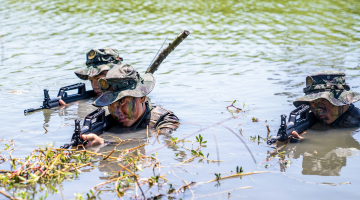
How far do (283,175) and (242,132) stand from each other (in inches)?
77.1

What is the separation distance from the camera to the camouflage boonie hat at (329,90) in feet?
22.8

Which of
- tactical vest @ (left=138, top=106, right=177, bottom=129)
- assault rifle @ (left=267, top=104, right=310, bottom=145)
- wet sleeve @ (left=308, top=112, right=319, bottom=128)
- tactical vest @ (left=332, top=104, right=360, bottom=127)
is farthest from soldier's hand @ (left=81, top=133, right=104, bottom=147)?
tactical vest @ (left=332, top=104, right=360, bottom=127)

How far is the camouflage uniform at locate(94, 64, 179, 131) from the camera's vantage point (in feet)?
21.2

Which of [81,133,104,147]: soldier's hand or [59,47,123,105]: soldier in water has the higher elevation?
[59,47,123,105]: soldier in water

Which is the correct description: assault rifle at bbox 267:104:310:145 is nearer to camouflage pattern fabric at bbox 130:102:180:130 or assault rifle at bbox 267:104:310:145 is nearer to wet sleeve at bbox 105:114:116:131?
camouflage pattern fabric at bbox 130:102:180:130

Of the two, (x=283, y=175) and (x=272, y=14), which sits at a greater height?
(x=272, y=14)

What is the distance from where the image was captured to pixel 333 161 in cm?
598

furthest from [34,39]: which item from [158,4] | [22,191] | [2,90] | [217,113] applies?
[22,191]

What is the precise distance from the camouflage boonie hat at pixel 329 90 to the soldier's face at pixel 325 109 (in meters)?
0.16

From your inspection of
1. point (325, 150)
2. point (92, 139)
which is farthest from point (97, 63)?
point (325, 150)

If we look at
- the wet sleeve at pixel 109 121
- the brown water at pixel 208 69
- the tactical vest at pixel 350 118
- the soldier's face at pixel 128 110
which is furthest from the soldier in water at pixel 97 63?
the tactical vest at pixel 350 118

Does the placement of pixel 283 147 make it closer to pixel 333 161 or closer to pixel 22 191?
pixel 333 161

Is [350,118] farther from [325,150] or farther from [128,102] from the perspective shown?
[128,102]

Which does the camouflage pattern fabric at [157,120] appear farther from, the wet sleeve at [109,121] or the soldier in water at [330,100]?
the soldier in water at [330,100]
